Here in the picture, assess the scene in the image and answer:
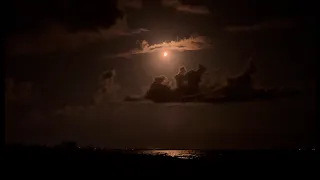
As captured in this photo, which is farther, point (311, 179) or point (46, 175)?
point (311, 179)

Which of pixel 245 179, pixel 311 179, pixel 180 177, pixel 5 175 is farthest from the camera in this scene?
pixel 311 179

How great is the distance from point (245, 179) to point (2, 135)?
14398 mm

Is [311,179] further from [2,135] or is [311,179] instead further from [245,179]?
[2,135]

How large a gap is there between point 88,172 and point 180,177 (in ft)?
16.9

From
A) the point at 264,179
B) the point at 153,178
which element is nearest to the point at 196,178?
the point at 153,178

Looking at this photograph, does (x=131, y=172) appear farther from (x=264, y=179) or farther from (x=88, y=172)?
(x=264, y=179)

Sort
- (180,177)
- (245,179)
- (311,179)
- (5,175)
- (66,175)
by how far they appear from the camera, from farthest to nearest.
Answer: (311,179) → (245,179) → (180,177) → (66,175) → (5,175)

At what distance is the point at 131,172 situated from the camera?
85.1ft

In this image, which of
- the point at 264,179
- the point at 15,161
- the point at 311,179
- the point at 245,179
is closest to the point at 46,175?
the point at 15,161

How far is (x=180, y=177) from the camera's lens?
Answer: 24.4 metres

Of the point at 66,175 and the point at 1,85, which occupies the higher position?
the point at 1,85

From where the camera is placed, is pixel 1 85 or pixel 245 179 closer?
pixel 1 85

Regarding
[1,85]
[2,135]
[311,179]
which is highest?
[1,85]

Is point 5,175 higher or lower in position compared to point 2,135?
lower
